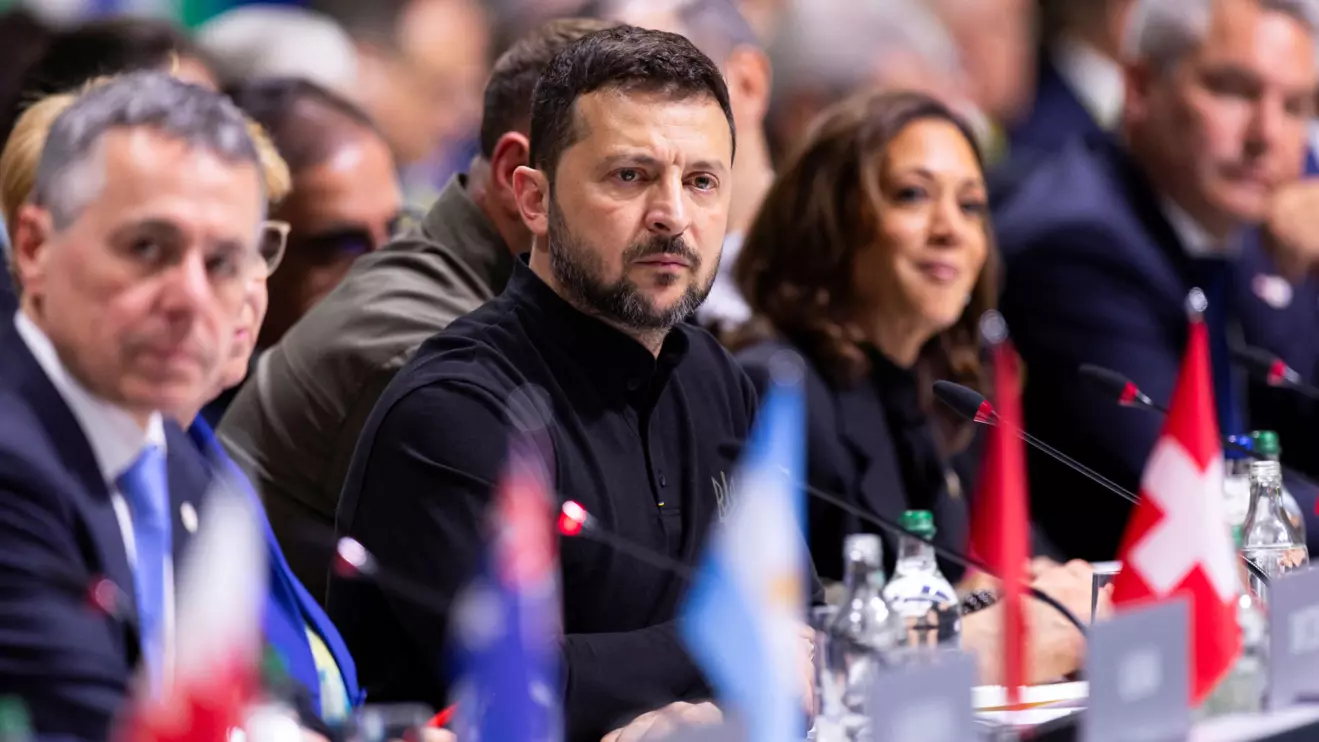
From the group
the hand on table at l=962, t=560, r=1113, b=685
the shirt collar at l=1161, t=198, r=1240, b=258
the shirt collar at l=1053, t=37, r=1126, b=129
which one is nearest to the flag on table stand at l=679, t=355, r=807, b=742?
the hand on table at l=962, t=560, r=1113, b=685

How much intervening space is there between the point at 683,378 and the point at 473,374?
0.41 m

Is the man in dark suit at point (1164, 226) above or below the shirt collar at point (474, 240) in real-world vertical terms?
above

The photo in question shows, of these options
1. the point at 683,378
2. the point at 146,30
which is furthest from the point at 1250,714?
the point at 146,30

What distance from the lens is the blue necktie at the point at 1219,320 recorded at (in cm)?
423

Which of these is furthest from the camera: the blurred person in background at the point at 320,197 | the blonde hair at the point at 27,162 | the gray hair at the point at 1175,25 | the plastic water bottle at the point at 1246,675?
the gray hair at the point at 1175,25

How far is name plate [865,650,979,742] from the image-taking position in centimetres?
168

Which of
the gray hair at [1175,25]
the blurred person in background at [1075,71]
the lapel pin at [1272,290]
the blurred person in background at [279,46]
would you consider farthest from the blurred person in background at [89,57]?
the blurred person in background at [1075,71]

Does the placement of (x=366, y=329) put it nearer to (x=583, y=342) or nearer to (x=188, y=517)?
(x=583, y=342)

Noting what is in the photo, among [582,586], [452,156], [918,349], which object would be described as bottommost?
[582,586]

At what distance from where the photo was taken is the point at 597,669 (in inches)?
93.4

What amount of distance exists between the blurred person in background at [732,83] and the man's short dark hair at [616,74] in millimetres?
1160

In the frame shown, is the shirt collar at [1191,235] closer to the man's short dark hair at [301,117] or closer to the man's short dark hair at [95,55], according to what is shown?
the man's short dark hair at [301,117]

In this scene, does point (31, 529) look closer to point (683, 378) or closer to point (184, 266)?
point (184, 266)

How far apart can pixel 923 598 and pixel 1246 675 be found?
418mm
